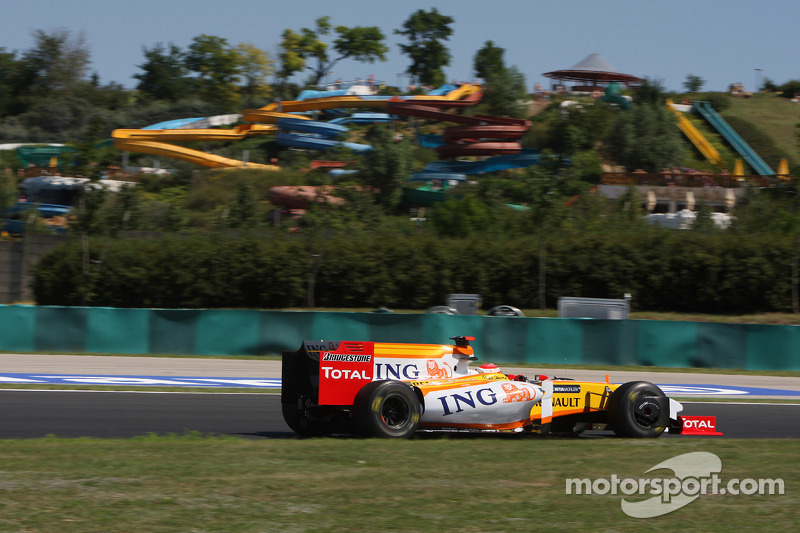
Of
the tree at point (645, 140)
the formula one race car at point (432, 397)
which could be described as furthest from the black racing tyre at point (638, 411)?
the tree at point (645, 140)

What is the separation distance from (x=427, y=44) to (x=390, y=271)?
94253 mm

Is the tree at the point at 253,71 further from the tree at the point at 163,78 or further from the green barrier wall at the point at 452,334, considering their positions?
the green barrier wall at the point at 452,334

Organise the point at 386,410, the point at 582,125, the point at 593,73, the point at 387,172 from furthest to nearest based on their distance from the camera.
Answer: the point at 593,73 < the point at 582,125 < the point at 387,172 < the point at 386,410

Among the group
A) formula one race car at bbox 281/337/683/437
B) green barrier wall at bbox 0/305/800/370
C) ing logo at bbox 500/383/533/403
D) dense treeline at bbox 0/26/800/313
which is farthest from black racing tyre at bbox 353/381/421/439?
dense treeline at bbox 0/26/800/313

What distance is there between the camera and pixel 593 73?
96000mm

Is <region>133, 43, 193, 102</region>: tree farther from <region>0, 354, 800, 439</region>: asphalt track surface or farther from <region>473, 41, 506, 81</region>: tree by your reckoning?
<region>0, 354, 800, 439</region>: asphalt track surface

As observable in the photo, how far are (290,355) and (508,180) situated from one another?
57668 mm

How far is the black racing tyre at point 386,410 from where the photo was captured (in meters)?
9.09

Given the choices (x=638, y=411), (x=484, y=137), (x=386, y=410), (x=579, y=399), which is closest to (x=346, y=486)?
(x=386, y=410)

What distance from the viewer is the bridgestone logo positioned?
9.37 metres

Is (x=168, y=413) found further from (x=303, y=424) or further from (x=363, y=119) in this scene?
(x=363, y=119)

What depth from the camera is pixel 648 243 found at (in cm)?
3478

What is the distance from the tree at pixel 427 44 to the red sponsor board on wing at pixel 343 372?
116m

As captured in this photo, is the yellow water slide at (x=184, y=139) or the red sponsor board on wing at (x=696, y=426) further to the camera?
the yellow water slide at (x=184, y=139)
